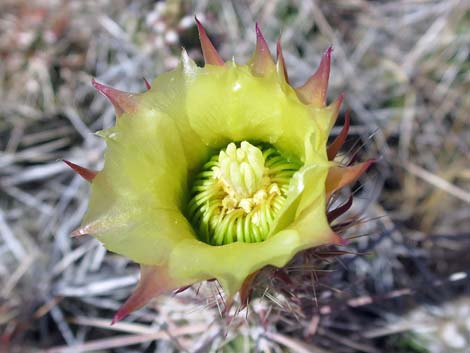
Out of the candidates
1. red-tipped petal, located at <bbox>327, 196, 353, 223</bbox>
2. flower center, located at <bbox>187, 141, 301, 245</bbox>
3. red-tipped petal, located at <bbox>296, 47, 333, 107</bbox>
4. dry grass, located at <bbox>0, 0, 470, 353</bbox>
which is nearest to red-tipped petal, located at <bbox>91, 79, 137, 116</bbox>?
flower center, located at <bbox>187, 141, 301, 245</bbox>

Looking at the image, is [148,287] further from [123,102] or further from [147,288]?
[123,102]

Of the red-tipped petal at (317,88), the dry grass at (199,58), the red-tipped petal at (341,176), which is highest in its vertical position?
the red-tipped petal at (317,88)

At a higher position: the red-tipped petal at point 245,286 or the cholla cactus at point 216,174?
the cholla cactus at point 216,174

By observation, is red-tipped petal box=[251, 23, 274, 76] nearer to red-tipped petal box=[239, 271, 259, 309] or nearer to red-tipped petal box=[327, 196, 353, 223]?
red-tipped petal box=[327, 196, 353, 223]

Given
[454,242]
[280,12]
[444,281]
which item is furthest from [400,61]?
[444,281]

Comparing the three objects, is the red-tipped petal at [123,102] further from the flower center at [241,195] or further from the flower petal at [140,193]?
the flower center at [241,195]

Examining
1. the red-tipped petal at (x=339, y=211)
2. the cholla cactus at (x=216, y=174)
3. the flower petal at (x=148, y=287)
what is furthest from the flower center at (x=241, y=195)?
the flower petal at (x=148, y=287)

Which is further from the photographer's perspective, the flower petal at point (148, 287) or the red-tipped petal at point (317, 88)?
the red-tipped petal at point (317, 88)

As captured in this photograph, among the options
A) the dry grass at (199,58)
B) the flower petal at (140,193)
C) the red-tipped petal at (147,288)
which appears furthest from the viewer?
the dry grass at (199,58)
